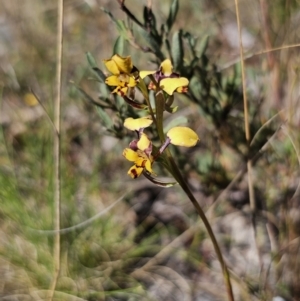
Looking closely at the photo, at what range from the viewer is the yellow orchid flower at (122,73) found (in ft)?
2.14

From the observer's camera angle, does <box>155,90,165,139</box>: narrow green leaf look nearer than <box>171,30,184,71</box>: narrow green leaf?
Yes

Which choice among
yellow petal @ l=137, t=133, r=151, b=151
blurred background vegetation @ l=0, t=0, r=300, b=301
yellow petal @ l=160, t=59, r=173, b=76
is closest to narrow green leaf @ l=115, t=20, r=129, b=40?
blurred background vegetation @ l=0, t=0, r=300, b=301

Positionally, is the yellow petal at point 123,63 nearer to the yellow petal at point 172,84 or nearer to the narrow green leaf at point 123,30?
the yellow petal at point 172,84

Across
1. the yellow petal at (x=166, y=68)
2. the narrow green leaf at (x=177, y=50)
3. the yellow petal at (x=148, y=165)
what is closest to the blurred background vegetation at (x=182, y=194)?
the narrow green leaf at (x=177, y=50)

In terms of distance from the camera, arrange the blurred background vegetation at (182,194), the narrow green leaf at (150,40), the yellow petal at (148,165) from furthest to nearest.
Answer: the blurred background vegetation at (182,194), the narrow green leaf at (150,40), the yellow petal at (148,165)

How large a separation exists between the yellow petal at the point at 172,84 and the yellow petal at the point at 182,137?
52mm

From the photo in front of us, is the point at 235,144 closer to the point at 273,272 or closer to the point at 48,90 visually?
the point at 273,272

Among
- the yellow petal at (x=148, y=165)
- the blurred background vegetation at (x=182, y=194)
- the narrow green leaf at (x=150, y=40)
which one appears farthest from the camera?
the blurred background vegetation at (x=182, y=194)

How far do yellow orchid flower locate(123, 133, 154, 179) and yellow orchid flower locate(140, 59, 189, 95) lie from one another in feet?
0.26

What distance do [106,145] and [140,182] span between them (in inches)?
6.0

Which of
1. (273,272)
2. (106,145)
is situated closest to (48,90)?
(106,145)

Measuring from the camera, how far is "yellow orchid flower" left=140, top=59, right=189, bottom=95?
683 millimetres

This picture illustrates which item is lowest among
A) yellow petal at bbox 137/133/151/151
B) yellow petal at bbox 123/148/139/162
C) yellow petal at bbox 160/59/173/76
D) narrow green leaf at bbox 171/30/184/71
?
yellow petal at bbox 123/148/139/162

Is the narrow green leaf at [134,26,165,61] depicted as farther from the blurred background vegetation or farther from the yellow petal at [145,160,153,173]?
the yellow petal at [145,160,153,173]
